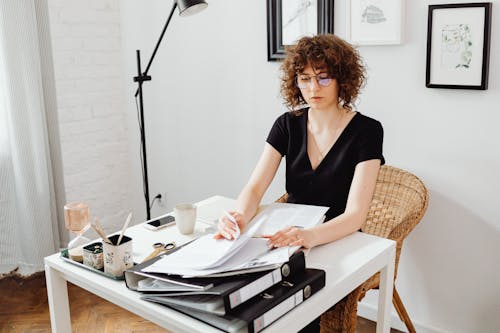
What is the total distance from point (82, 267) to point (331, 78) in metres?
0.96

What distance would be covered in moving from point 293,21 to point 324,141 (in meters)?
0.83

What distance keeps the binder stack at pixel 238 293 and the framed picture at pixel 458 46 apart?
114 cm

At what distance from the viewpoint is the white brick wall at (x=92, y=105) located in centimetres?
312

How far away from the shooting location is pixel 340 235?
1666mm

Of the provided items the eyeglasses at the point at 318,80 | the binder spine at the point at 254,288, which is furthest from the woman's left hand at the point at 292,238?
the eyeglasses at the point at 318,80

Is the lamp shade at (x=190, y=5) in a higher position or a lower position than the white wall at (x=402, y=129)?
higher

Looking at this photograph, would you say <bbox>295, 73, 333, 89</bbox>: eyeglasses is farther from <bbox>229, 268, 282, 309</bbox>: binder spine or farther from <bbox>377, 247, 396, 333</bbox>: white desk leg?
<bbox>229, 268, 282, 309</bbox>: binder spine

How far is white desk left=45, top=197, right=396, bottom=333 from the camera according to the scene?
4.22 ft

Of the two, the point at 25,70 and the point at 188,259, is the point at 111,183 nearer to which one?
the point at 25,70

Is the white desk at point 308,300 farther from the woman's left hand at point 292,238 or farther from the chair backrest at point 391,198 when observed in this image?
the chair backrest at point 391,198

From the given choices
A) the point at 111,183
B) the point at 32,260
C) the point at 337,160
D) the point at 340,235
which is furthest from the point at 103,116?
the point at 340,235

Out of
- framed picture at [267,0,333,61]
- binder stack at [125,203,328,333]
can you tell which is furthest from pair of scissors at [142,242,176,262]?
framed picture at [267,0,333,61]

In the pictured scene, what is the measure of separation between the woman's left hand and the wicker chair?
34 centimetres

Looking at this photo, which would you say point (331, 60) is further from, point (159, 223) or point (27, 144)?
point (27, 144)
